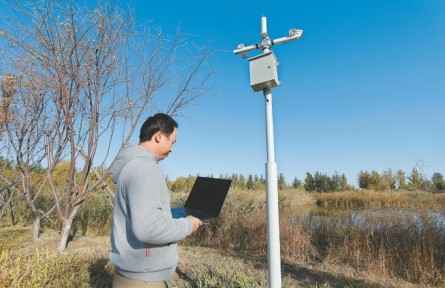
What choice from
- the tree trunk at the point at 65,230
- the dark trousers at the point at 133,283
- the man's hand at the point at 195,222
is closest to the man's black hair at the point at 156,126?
the man's hand at the point at 195,222

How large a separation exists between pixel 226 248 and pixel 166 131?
19.3ft

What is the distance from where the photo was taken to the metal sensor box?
2.83 m

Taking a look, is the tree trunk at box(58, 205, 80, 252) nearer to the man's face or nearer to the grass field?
the grass field

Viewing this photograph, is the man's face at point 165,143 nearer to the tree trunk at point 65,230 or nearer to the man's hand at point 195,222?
the man's hand at point 195,222

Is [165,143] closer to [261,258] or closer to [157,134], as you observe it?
[157,134]

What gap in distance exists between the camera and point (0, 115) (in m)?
5.13

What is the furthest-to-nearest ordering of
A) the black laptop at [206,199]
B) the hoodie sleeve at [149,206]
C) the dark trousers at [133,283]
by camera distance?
1. the black laptop at [206,199]
2. the dark trousers at [133,283]
3. the hoodie sleeve at [149,206]

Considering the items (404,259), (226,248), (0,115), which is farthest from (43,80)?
(404,259)

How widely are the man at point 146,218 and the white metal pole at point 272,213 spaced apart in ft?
3.92

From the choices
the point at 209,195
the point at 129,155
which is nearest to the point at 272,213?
the point at 209,195

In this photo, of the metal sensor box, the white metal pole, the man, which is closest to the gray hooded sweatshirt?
the man

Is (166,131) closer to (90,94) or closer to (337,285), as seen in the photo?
(90,94)

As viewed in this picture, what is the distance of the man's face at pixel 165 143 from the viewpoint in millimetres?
1804

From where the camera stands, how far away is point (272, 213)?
282 cm
